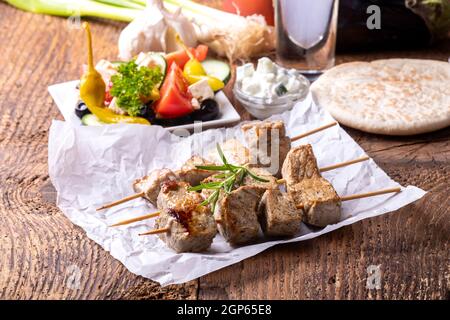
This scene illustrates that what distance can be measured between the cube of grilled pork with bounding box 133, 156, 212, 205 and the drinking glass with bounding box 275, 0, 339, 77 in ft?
5.35

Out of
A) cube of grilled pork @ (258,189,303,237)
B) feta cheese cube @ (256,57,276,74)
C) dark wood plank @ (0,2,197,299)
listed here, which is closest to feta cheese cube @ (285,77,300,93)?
feta cheese cube @ (256,57,276,74)

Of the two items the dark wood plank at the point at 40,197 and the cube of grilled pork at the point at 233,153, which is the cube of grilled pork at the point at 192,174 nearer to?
the cube of grilled pork at the point at 233,153

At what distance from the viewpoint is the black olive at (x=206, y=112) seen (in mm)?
4477

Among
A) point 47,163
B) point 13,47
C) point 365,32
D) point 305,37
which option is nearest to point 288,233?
point 47,163

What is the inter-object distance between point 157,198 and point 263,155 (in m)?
0.64

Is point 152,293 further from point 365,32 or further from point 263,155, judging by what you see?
point 365,32

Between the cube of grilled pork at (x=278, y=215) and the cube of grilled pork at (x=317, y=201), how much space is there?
A: 0.17 feet

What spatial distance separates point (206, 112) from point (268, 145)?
2.24 feet

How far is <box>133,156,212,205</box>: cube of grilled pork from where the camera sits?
146 inches

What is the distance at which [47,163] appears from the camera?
14.0 ft

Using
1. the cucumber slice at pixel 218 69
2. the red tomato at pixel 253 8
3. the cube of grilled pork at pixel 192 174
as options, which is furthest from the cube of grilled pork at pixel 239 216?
the red tomato at pixel 253 8

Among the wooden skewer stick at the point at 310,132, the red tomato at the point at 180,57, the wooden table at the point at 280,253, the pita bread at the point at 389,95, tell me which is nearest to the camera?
the wooden table at the point at 280,253

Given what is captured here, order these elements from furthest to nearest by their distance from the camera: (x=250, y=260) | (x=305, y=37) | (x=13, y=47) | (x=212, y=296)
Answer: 1. (x=13, y=47)
2. (x=305, y=37)
3. (x=250, y=260)
4. (x=212, y=296)

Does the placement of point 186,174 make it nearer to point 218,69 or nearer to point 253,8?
point 218,69
